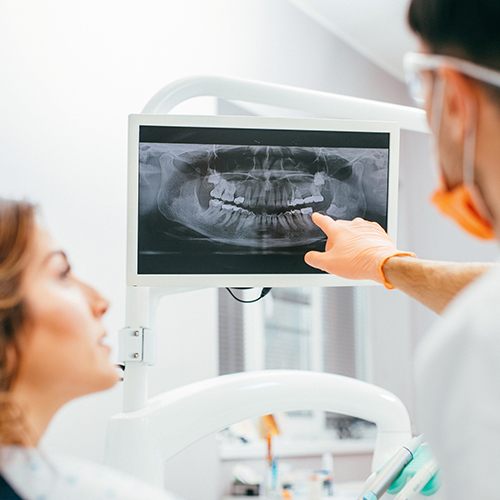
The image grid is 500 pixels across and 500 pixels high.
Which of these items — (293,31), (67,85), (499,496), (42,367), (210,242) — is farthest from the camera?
(293,31)

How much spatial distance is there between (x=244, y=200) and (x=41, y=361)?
27.8 inches

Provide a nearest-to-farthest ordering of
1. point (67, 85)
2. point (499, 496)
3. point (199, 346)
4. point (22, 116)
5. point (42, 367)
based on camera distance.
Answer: point (499, 496)
point (42, 367)
point (22, 116)
point (67, 85)
point (199, 346)

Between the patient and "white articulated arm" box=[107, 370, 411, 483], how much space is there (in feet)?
1.57

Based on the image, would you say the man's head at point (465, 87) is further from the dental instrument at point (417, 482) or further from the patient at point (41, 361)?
the dental instrument at point (417, 482)

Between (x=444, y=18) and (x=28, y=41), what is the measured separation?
173 cm

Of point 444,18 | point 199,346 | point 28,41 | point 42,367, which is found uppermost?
→ point 28,41

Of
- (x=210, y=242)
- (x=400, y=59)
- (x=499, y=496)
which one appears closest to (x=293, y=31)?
(x=400, y=59)

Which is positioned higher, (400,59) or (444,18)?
(400,59)

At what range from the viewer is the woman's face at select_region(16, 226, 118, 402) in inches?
43.9

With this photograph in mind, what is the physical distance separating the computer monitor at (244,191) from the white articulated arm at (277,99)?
15cm

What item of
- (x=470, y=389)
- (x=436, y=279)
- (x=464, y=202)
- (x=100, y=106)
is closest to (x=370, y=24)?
(x=100, y=106)

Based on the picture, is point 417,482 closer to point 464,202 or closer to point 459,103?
point 464,202

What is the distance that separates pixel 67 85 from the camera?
2.61 m

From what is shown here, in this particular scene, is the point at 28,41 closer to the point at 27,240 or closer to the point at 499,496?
the point at 27,240
